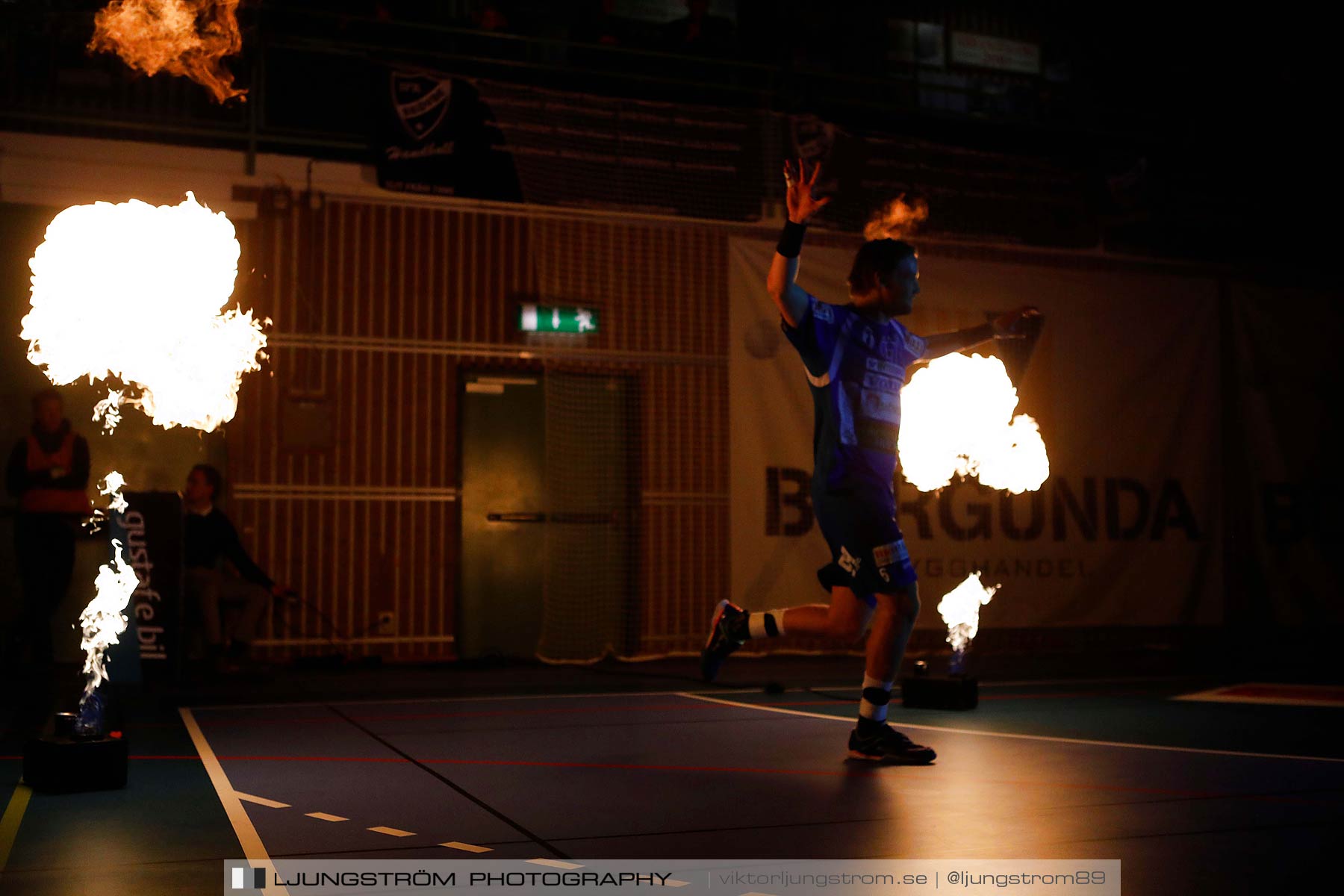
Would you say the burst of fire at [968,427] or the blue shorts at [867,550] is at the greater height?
the burst of fire at [968,427]

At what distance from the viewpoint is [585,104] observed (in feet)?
36.9

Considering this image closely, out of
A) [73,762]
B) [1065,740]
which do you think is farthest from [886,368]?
[73,762]

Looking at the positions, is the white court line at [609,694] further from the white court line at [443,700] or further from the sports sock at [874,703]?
the sports sock at [874,703]

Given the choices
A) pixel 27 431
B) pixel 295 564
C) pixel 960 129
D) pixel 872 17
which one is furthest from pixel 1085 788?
pixel 872 17

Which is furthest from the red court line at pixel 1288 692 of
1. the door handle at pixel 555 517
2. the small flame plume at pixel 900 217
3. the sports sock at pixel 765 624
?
the small flame plume at pixel 900 217

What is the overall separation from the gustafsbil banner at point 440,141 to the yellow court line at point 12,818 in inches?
295

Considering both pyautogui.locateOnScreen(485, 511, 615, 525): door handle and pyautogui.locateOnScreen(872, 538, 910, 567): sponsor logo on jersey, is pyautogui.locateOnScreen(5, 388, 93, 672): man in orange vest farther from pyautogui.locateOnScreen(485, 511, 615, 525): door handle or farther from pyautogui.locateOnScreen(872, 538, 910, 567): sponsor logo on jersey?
pyautogui.locateOnScreen(872, 538, 910, 567): sponsor logo on jersey

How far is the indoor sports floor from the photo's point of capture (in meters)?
3.33

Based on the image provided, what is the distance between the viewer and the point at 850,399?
17.0 ft

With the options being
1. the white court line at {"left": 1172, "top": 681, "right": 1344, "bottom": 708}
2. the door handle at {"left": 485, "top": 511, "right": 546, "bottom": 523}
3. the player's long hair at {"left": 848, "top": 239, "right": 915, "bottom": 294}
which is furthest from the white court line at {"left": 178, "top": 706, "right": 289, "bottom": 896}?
the white court line at {"left": 1172, "top": 681, "right": 1344, "bottom": 708}

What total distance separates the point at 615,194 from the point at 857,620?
23.4 ft

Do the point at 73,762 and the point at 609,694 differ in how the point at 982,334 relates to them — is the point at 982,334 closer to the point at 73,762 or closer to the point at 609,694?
the point at 609,694

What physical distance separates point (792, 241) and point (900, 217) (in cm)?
795

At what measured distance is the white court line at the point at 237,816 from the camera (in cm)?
312
